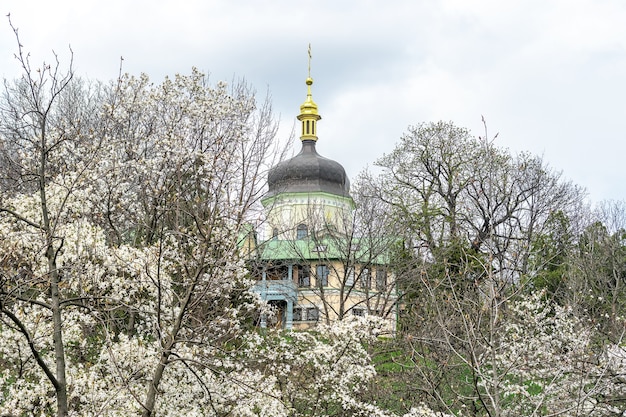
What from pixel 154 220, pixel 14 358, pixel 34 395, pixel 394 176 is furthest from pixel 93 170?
pixel 394 176

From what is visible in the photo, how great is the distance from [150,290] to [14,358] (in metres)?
1.96

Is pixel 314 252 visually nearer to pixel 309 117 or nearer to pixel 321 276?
pixel 321 276

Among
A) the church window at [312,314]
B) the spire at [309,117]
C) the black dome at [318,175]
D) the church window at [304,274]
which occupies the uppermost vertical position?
the spire at [309,117]

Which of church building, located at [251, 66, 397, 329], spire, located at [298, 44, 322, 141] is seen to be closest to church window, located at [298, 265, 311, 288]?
church building, located at [251, 66, 397, 329]

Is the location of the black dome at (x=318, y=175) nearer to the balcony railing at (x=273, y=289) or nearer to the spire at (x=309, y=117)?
the spire at (x=309, y=117)

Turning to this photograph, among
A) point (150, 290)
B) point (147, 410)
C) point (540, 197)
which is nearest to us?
point (147, 410)

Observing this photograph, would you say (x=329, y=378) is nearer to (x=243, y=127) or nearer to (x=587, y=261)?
(x=243, y=127)

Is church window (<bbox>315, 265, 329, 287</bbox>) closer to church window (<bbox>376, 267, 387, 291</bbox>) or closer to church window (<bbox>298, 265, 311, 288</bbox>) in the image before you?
church window (<bbox>298, 265, 311, 288</bbox>)

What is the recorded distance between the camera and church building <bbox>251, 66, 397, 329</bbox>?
18.2m

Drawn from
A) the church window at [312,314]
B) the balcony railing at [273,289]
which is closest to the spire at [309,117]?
the balcony railing at [273,289]

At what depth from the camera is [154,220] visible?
1117 centimetres

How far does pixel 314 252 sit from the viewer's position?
21438 millimetres

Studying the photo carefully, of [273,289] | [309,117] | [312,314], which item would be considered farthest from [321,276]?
[309,117]

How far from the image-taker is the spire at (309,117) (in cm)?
4044
